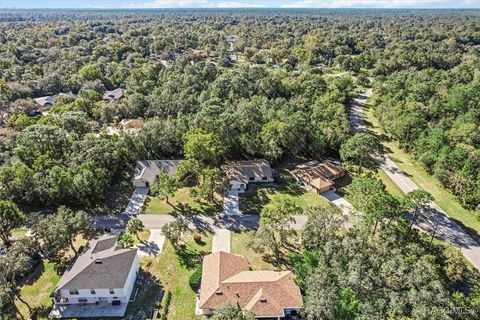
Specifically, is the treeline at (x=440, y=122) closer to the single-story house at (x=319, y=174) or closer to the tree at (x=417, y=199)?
the tree at (x=417, y=199)

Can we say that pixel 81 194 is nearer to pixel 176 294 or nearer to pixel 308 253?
pixel 176 294

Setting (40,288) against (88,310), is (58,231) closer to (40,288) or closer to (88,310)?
(40,288)

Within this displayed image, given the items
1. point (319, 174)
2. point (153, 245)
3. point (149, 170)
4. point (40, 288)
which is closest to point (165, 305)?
point (153, 245)

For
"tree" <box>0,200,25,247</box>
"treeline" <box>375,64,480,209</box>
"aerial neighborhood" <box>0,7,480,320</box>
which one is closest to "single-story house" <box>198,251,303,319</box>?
"aerial neighborhood" <box>0,7,480,320</box>

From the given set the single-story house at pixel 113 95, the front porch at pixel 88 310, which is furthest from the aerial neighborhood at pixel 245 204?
the single-story house at pixel 113 95

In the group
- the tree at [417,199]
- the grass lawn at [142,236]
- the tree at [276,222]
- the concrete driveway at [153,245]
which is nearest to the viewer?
the tree at [276,222]

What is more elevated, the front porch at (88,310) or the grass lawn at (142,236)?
the grass lawn at (142,236)
